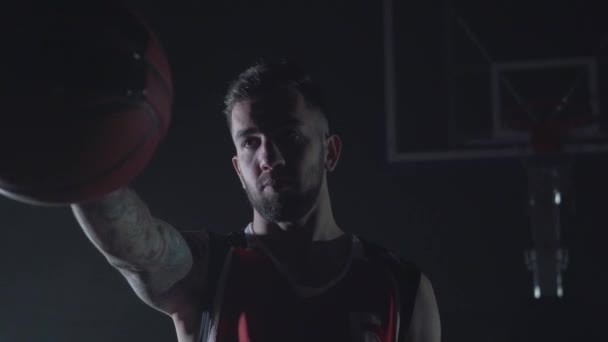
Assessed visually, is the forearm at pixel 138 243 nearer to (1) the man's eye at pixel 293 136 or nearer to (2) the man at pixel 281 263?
(2) the man at pixel 281 263

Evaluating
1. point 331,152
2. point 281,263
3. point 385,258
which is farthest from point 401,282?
point 331,152

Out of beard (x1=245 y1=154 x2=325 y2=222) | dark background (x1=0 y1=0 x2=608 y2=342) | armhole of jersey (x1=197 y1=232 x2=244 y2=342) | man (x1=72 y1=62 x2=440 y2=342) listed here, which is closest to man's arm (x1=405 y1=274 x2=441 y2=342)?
man (x1=72 y1=62 x2=440 y2=342)

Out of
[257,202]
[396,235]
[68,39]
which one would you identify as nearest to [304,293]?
[257,202]

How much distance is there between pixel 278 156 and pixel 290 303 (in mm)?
372

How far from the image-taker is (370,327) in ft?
6.11

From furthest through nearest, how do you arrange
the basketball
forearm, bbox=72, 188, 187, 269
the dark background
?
the dark background, forearm, bbox=72, 188, 187, 269, the basketball

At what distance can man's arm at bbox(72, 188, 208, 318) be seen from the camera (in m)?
1.46

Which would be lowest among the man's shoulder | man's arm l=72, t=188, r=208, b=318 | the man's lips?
the man's shoulder

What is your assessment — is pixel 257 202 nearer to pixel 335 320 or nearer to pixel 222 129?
pixel 335 320

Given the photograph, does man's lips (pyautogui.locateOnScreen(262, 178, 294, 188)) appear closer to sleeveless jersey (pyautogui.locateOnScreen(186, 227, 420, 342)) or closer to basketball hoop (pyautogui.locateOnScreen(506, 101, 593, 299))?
sleeveless jersey (pyautogui.locateOnScreen(186, 227, 420, 342))

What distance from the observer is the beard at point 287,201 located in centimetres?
195

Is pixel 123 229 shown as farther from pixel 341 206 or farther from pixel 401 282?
pixel 341 206

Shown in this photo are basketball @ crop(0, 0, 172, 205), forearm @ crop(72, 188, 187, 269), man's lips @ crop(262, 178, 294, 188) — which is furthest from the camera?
man's lips @ crop(262, 178, 294, 188)

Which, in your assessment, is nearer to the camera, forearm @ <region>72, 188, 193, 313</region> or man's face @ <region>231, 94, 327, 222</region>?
forearm @ <region>72, 188, 193, 313</region>
